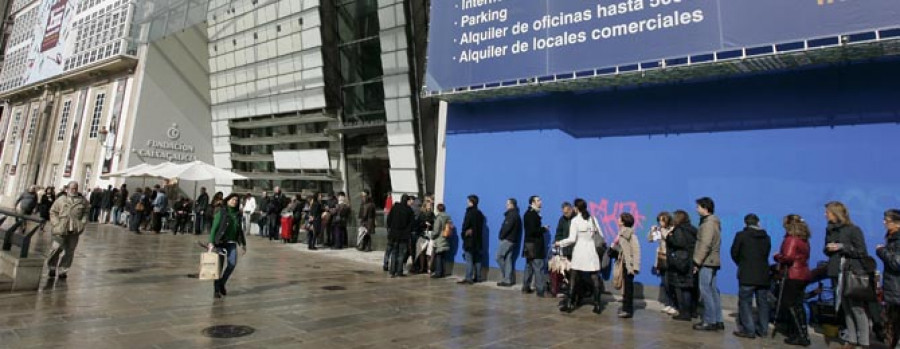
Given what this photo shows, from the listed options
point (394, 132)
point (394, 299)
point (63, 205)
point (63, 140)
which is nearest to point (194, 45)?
point (63, 140)

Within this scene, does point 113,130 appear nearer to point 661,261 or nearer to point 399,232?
point 399,232

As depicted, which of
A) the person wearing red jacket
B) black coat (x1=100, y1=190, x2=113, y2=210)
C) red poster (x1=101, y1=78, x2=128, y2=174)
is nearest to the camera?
the person wearing red jacket

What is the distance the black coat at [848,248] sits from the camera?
571cm

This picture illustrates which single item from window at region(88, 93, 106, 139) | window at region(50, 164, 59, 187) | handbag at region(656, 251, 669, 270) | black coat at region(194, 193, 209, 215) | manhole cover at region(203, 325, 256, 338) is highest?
window at region(88, 93, 106, 139)

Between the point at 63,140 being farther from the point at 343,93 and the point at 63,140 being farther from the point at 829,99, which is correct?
the point at 829,99

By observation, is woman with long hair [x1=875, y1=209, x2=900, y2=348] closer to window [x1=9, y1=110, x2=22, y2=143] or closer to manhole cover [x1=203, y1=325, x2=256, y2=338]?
manhole cover [x1=203, y1=325, x2=256, y2=338]

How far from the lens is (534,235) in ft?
29.6

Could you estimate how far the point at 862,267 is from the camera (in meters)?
Answer: 5.67

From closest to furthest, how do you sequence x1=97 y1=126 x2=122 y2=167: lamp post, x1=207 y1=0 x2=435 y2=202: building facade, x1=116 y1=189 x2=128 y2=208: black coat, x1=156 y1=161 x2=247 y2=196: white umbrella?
x1=207 y1=0 x2=435 y2=202: building facade < x1=156 y1=161 x2=247 y2=196: white umbrella < x1=116 y1=189 x2=128 y2=208: black coat < x1=97 y1=126 x2=122 y2=167: lamp post

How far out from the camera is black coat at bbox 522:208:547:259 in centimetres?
899

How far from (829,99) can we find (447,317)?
652 centimetres

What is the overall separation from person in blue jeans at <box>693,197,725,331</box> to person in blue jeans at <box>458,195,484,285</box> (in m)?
4.36

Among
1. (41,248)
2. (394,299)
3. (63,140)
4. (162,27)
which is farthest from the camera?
(63,140)

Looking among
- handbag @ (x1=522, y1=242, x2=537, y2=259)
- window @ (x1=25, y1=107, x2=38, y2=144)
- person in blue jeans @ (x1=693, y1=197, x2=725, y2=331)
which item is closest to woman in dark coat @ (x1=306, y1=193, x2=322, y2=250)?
handbag @ (x1=522, y1=242, x2=537, y2=259)
